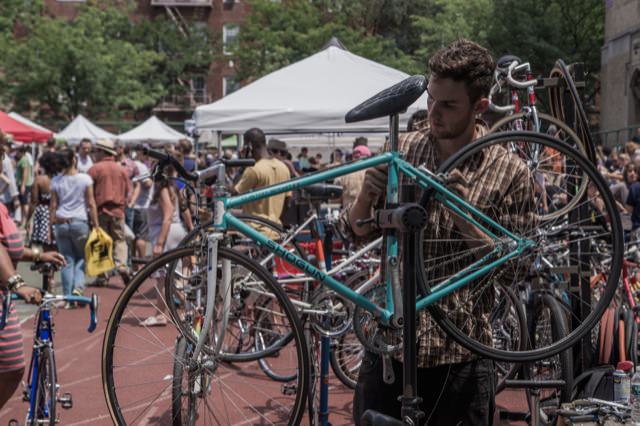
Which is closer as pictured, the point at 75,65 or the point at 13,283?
the point at 13,283

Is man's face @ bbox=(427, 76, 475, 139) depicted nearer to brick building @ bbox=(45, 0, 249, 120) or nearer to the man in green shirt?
the man in green shirt

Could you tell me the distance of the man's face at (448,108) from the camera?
3078 mm

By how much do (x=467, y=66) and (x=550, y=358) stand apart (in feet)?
7.89

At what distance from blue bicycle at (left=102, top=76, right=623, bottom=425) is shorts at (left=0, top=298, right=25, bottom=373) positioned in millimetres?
1086

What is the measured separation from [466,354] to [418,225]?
80 centimetres

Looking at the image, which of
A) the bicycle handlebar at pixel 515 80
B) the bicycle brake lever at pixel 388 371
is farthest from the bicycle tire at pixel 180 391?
the bicycle handlebar at pixel 515 80

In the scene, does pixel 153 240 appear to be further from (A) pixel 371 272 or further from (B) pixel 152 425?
(B) pixel 152 425

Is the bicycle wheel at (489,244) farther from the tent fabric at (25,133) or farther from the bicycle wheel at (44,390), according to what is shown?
the tent fabric at (25,133)

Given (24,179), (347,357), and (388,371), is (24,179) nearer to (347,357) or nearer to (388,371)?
(347,357)

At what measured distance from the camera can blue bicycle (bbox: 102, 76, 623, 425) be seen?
10.0ft

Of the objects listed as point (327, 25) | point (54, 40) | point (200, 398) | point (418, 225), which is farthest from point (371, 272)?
point (54, 40)

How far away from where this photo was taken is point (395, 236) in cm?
319

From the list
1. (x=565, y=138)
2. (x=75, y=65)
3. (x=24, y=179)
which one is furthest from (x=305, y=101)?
(x=75, y=65)

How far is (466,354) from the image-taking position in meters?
3.18
